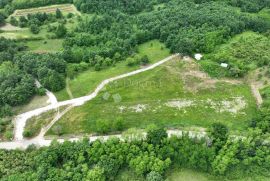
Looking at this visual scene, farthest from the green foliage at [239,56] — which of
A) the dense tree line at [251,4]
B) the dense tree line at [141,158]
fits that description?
the dense tree line at [141,158]

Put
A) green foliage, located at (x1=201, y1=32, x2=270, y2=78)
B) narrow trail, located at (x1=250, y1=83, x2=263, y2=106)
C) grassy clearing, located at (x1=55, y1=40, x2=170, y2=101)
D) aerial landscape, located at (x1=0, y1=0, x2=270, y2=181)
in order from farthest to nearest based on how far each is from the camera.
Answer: green foliage, located at (x1=201, y1=32, x2=270, y2=78), grassy clearing, located at (x1=55, y1=40, x2=170, y2=101), narrow trail, located at (x1=250, y1=83, x2=263, y2=106), aerial landscape, located at (x1=0, y1=0, x2=270, y2=181)

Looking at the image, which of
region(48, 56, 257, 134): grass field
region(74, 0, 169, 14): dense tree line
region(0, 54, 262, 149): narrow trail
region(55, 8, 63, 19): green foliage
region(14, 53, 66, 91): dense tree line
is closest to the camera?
region(0, 54, 262, 149): narrow trail

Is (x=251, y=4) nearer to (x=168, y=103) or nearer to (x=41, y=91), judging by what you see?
(x=168, y=103)

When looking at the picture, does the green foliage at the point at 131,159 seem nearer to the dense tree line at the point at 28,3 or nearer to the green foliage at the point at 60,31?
the green foliage at the point at 60,31

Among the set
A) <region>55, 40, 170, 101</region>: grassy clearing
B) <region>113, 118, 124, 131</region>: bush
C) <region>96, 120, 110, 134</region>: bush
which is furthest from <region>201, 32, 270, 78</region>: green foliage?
<region>96, 120, 110, 134</region>: bush

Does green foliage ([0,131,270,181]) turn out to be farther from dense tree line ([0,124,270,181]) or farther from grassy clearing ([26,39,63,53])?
grassy clearing ([26,39,63,53])

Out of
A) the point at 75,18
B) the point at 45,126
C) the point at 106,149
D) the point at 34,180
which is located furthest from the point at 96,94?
the point at 75,18
